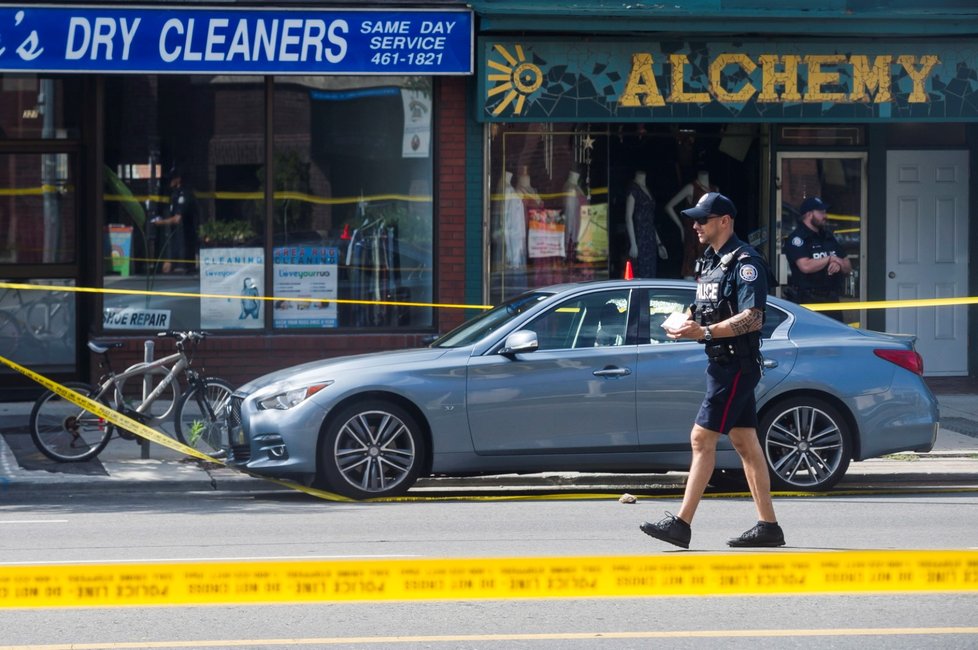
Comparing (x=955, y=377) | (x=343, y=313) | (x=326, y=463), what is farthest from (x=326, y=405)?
(x=955, y=377)

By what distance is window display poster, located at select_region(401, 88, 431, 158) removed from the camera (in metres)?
15.2

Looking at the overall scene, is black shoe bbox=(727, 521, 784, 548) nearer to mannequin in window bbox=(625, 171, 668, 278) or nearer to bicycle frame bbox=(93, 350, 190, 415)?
bicycle frame bbox=(93, 350, 190, 415)

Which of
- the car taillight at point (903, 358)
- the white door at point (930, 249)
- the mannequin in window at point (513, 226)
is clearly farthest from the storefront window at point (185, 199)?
the car taillight at point (903, 358)

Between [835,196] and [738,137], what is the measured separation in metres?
1.21

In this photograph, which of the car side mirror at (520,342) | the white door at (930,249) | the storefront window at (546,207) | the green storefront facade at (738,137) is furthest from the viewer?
the white door at (930,249)

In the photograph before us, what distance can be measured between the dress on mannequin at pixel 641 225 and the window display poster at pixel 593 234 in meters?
0.25

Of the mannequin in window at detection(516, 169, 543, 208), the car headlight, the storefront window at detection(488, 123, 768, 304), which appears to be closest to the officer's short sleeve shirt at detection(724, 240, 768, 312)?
the car headlight

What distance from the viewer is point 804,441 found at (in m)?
10.3

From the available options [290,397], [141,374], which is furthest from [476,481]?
[141,374]

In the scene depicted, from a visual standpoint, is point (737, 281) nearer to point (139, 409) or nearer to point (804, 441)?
point (804, 441)

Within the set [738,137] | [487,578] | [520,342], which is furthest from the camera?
[738,137]

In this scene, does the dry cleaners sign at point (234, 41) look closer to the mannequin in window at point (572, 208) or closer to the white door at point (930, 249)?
the mannequin in window at point (572, 208)

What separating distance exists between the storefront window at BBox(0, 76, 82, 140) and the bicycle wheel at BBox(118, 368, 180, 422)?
3478 millimetres

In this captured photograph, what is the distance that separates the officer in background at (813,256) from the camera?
584 inches
